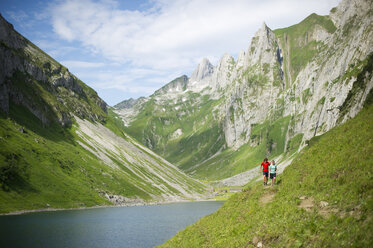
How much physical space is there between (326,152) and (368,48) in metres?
160

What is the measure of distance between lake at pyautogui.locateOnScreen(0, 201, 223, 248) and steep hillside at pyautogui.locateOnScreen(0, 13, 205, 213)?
13.2m

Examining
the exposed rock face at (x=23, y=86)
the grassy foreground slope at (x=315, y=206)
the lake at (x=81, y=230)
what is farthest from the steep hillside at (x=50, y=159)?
the grassy foreground slope at (x=315, y=206)

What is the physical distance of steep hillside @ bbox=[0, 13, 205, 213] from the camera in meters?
97.9

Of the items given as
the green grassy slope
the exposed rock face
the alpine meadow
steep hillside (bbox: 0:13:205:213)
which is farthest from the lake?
the exposed rock face

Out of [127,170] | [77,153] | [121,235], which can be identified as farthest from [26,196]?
[127,170]

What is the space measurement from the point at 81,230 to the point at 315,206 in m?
67.0

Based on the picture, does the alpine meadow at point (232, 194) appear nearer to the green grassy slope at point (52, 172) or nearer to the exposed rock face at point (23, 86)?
the green grassy slope at point (52, 172)

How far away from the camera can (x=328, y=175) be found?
81.7 feet

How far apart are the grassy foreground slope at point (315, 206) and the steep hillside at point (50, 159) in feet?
261

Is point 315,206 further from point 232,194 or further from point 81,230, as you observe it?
point 81,230

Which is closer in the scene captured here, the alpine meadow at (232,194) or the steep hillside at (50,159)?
the alpine meadow at (232,194)

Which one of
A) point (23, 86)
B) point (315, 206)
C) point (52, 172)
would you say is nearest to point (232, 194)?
point (315, 206)

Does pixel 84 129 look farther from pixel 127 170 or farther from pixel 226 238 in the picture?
pixel 226 238

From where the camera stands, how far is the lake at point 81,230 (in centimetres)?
5769
